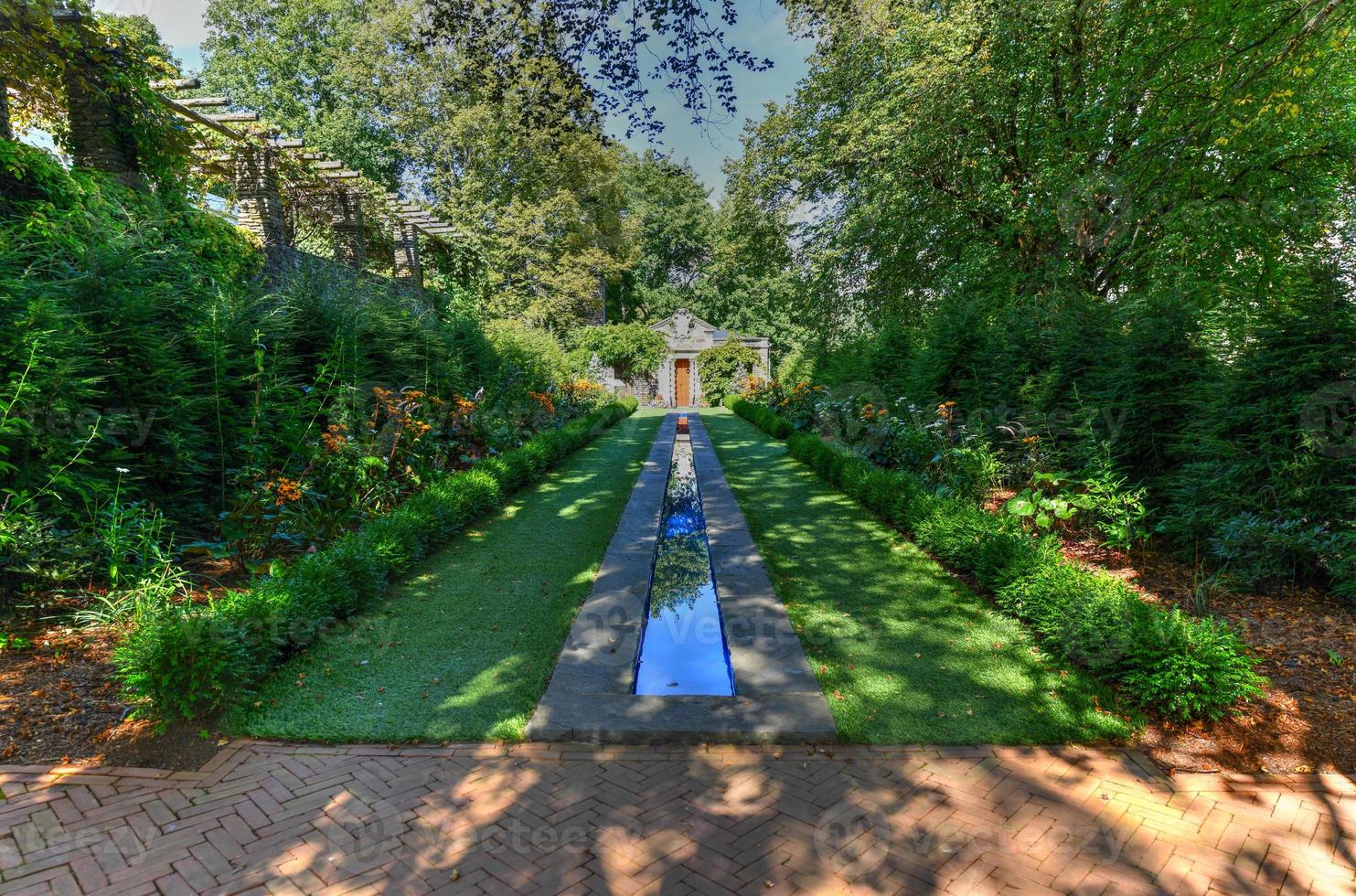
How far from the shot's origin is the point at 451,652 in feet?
13.3

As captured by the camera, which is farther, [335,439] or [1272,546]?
A: [335,439]

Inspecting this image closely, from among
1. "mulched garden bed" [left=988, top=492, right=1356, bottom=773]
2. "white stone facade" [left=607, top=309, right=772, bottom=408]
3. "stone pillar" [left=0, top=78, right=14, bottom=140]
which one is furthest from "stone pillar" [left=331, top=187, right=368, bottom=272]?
"white stone facade" [left=607, top=309, right=772, bottom=408]

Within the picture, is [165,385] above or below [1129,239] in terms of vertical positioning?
below

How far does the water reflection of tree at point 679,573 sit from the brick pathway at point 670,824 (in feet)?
6.69

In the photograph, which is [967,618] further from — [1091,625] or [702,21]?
[702,21]

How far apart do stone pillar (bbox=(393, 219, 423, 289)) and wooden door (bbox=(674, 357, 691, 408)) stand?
1562 centimetres

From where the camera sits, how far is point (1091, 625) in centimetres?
354

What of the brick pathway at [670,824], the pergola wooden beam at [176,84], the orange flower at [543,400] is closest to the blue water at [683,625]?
the brick pathway at [670,824]

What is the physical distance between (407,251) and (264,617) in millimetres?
17858

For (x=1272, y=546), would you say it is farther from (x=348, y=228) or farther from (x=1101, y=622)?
(x=348, y=228)

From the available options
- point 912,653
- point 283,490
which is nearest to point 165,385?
point 283,490

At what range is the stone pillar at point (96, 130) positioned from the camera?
24.7 feet

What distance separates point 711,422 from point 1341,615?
55.8 feet

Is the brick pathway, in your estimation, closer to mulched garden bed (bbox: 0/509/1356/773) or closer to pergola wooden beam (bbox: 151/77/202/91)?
mulched garden bed (bbox: 0/509/1356/773)
